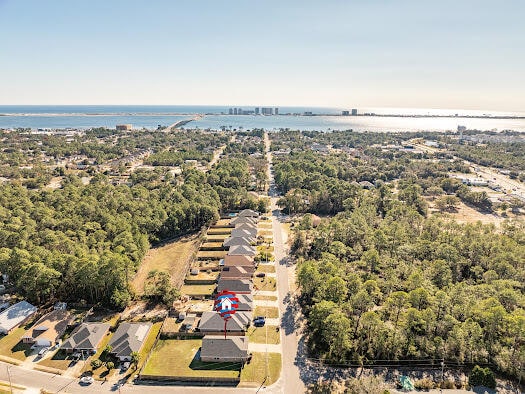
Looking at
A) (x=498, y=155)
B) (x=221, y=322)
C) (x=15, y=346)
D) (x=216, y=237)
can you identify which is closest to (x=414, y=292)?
(x=221, y=322)

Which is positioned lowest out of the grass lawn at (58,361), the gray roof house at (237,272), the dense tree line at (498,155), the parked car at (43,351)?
the grass lawn at (58,361)

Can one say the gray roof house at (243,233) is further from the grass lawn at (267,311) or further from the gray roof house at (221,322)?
the gray roof house at (221,322)

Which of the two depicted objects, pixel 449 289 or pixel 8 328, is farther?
pixel 449 289

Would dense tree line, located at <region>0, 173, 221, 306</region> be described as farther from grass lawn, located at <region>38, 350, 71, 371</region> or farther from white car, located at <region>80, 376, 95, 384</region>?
white car, located at <region>80, 376, 95, 384</region>

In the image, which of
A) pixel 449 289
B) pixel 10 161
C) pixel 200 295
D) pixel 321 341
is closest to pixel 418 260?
pixel 449 289

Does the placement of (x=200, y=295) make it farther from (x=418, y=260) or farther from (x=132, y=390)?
(x=418, y=260)

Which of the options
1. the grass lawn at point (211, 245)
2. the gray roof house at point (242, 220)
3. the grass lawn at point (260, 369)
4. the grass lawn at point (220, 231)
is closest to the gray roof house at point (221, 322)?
the grass lawn at point (260, 369)
